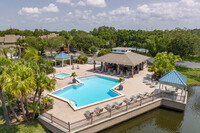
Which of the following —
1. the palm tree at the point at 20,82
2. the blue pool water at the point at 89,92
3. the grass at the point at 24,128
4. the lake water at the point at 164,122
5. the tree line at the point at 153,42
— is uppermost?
the tree line at the point at 153,42

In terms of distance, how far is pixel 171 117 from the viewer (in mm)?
16328

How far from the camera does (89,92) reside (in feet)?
69.8

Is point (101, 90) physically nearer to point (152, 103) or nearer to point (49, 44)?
point (152, 103)

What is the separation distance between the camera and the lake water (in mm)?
14156

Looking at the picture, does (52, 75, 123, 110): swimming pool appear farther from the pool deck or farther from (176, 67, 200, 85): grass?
(176, 67, 200, 85): grass

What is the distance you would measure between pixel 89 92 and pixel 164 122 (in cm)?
1090

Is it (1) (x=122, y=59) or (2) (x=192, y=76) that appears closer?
(1) (x=122, y=59)

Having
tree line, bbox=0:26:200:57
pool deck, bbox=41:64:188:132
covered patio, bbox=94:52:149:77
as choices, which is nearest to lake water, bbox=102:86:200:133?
pool deck, bbox=41:64:188:132

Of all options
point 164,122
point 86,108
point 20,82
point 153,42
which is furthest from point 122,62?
point 153,42

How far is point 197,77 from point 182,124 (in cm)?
1762

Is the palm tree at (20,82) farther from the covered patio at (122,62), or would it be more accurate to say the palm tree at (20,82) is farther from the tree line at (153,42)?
the tree line at (153,42)

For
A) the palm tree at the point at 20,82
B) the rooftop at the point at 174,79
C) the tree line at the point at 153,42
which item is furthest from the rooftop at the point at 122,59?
the palm tree at the point at 20,82

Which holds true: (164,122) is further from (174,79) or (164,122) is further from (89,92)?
(89,92)

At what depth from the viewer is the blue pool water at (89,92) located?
18.8m
